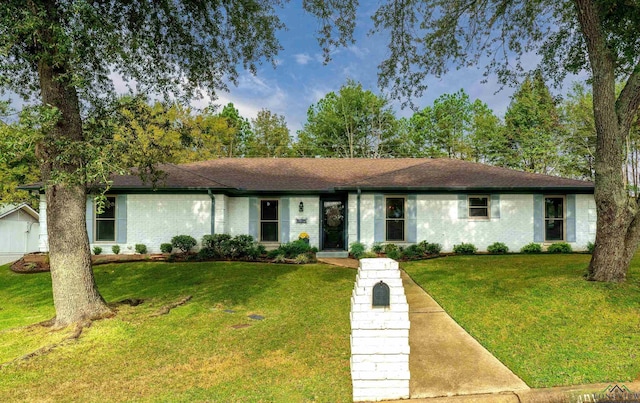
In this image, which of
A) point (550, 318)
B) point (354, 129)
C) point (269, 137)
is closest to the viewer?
point (550, 318)

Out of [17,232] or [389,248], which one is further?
[17,232]

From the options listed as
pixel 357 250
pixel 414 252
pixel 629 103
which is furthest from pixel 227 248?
pixel 629 103

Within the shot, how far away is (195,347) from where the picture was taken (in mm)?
4824

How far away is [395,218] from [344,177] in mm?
3246

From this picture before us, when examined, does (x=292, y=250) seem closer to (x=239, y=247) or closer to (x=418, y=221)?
(x=239, y=247)

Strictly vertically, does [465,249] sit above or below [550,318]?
above

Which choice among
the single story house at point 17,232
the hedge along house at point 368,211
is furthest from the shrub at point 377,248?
the single story house at point 17,232

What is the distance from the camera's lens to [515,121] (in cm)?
2966

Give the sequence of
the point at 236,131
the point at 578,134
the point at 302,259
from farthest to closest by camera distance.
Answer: the point at 236,131, the point at 578,134, the point at 302,259

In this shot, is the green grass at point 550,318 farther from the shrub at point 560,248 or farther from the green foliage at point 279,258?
the green foliage at point 279,258

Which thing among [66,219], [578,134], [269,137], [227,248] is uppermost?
[269,137]

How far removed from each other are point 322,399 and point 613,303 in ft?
18.2

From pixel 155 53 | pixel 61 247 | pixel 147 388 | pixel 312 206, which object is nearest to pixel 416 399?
pixel 147 388

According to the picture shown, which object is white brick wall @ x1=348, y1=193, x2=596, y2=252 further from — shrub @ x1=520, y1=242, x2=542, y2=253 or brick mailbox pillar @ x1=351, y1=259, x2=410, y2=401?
brick mailbox pillar @ x1=351, y1=259, x2=410, y2=401
